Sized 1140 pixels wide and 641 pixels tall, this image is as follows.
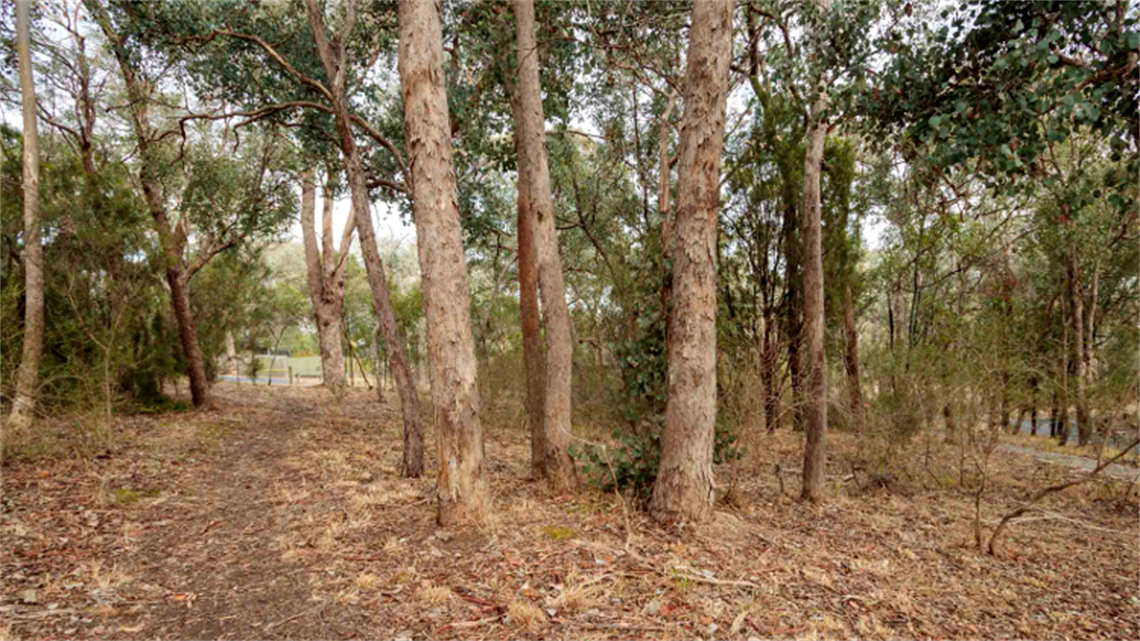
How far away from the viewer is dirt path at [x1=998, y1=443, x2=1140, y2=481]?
26.6ft

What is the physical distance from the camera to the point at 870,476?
281 inches

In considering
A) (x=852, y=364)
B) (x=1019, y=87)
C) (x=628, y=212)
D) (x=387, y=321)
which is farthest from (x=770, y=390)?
(x=628, y=212)

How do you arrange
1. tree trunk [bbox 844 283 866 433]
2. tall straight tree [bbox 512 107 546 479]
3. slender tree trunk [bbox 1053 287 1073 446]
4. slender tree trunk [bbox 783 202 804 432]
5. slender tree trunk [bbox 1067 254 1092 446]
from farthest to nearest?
slender tree trunk [bbox 783 202 804 432] → slender tree trunk [bbox 1053 287 1073 446] → slender tree trunk [bbox 1067 254 1092 446] → tree trunk [bbox 844 283 866 433] → tall straight tree [bbox 512 107 546 479]

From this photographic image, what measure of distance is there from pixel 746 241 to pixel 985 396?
17.3ft

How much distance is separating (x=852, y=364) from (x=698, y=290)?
532cm

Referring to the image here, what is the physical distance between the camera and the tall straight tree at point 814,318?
602cm

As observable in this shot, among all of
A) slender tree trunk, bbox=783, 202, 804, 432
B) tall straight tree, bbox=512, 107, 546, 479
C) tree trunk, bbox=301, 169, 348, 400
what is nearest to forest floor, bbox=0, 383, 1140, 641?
tall straight tree, bbox=512, 107, 546, 479

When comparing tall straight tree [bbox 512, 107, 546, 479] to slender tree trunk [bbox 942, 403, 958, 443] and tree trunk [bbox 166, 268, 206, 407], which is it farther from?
tree trunk [bbox 166, 268, 206, 407]

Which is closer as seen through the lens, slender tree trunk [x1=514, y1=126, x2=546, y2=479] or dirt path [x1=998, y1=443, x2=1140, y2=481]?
slender tree trunk [x1=514, y1=126, x2=546, y2=479]

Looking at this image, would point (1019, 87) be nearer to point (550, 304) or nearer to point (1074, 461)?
point (550, 304)

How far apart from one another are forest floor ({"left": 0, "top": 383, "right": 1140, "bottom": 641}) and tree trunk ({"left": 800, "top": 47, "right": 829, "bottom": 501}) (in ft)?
1.44

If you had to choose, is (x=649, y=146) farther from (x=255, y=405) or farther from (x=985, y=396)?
(x=255, y=405)

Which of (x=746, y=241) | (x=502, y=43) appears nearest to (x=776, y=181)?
(x=746, y=241)

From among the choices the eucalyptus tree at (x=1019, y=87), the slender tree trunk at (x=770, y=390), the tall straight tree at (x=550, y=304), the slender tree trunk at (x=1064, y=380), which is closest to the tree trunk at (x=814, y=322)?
the slender tree trunk at (x=770, y=390)
